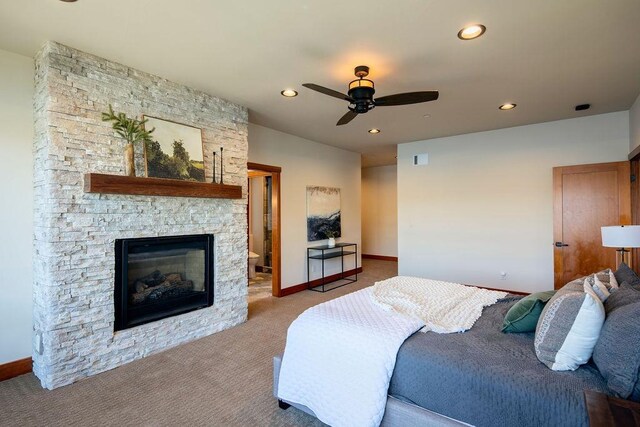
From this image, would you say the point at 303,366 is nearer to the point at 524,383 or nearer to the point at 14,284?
the point at 524,383

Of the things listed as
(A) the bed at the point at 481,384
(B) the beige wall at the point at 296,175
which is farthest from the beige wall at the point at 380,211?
(A) the bed at the point at 481,384

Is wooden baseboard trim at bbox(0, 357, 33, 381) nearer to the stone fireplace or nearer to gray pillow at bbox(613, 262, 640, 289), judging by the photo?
the stone fireplace

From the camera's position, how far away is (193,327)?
3621mm

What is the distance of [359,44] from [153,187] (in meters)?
2.26

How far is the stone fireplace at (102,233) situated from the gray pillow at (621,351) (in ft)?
11.2

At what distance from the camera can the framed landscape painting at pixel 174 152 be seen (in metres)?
3.26

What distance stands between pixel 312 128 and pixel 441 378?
421cm

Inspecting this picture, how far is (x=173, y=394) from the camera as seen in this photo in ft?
8.45

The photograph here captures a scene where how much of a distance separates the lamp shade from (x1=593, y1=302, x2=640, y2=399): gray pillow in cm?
163

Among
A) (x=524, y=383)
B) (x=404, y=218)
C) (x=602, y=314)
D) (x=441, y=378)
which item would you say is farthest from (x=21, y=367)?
(x=404, y=218)

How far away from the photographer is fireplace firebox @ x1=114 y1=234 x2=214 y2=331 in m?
3.08

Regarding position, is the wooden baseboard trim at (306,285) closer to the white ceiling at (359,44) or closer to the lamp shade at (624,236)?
the white ceiling at (359,44)

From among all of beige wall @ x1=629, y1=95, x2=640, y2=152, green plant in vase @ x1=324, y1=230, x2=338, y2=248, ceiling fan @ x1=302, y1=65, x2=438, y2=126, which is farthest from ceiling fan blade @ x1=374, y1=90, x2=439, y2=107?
green plant in vase @ x1=324, y1=230, x2=338, y2=248

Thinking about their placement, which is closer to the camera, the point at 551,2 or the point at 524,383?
the point at 524,383
